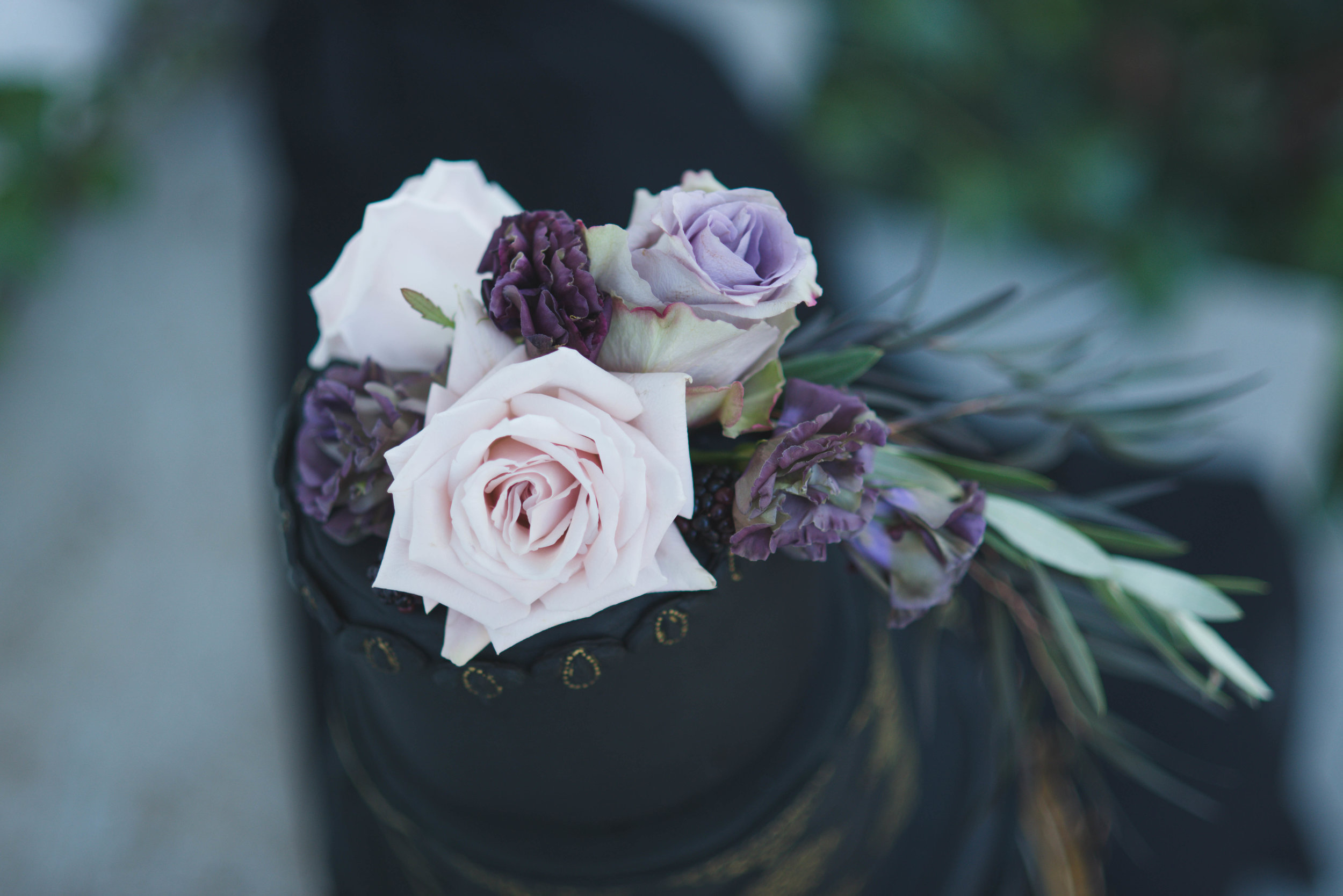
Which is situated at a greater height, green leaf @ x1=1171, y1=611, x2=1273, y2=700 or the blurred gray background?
green leaf @ x1=1171, y1=611, x2=1273, y2=700

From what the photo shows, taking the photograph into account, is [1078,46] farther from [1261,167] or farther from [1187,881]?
[1187,881]

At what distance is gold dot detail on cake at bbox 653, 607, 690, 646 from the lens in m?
0.34

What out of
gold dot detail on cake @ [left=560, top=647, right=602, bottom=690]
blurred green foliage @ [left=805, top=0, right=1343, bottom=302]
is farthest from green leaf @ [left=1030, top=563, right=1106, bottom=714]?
blurred green foliage @ [left=805, top=0, right=1343, bottom=302]

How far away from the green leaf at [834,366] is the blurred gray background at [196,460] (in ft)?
1.80

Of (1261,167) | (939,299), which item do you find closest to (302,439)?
(939,299)

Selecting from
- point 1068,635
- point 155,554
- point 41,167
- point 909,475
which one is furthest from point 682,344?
point 41,167

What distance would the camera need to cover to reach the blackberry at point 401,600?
1.11 feet

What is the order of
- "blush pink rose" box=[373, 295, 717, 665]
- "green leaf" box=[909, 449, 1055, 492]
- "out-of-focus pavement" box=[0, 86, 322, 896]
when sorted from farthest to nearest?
"out-of-focus pavement" box=[0, 86, 322, 896]
"green leaf" box=[909, 449, 1055, 492]
"blush pink rose" box=[373, 295, 717, 665]

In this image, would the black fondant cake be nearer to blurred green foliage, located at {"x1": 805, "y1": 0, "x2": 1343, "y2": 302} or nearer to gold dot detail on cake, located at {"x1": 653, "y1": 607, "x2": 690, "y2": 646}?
gold dot detail on cake, located at {"x1": 653, "y1": 607, "x2": 690, "y2": 646}

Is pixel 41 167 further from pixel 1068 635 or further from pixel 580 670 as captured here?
pixel 1068 635

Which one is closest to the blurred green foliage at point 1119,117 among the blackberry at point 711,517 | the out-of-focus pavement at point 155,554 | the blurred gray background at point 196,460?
the blurred gray background at point 196,460

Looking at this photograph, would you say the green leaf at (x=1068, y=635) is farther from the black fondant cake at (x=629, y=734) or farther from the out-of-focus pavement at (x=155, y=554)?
the out-of-focus pavement at (x=155, y=554)

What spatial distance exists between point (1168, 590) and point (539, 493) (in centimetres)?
31

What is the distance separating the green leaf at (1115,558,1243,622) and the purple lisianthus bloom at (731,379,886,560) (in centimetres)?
17
